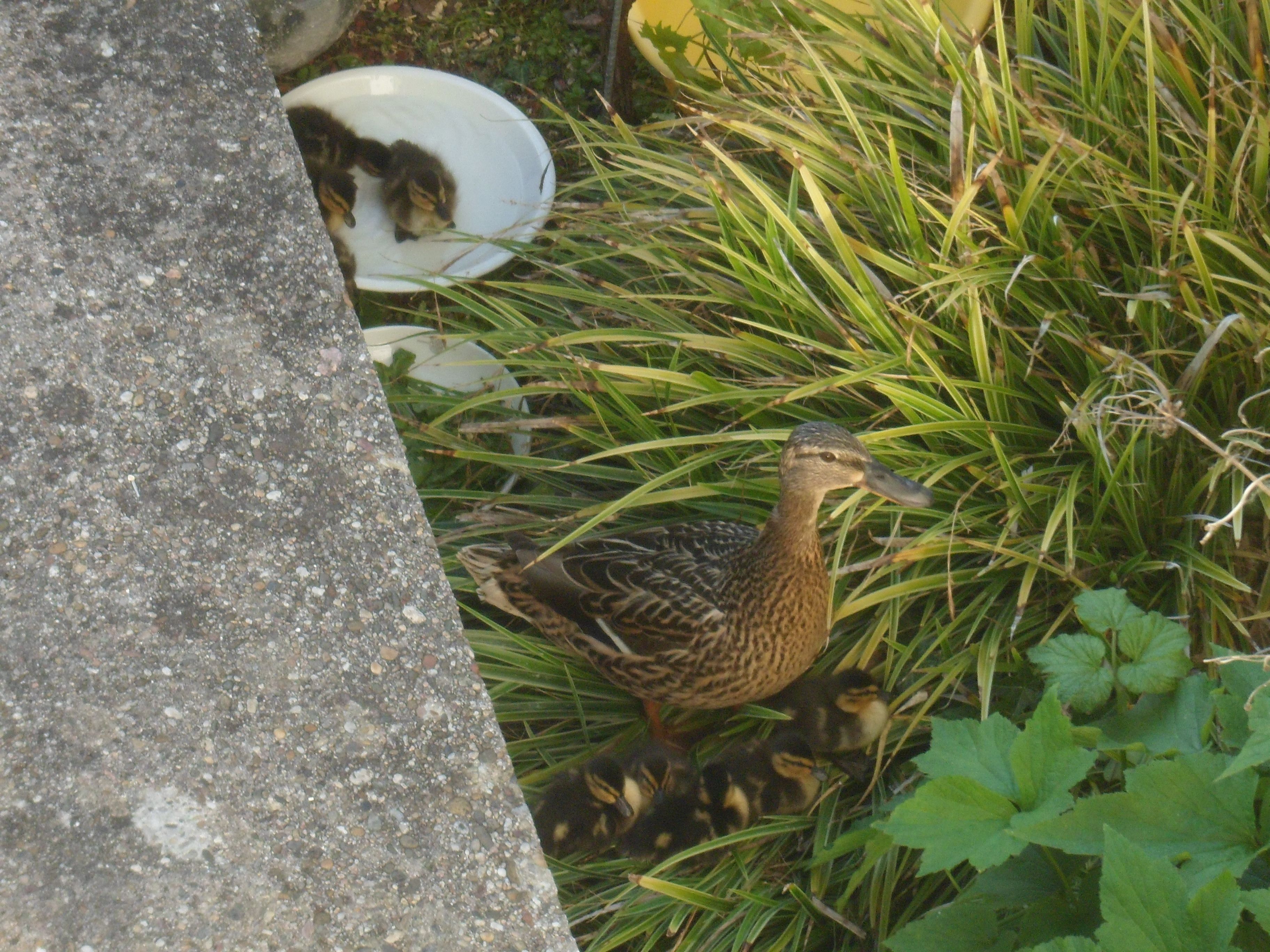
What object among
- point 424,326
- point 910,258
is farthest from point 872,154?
point 424,326

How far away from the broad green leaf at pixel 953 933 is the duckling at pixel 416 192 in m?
2.41

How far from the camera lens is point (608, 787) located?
217 centimetres

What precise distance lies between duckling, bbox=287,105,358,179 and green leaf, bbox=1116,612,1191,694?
2.52m

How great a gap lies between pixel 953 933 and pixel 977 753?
0.23m

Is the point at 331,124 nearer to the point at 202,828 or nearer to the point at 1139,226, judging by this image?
the point at 1139,226

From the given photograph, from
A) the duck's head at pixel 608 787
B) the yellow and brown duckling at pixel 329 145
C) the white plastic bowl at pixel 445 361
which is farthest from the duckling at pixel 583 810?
the yellow and brown duckling at pixel 329 145

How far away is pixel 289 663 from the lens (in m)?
1.33

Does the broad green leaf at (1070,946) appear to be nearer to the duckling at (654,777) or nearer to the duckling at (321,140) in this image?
the duckling at (654,777)

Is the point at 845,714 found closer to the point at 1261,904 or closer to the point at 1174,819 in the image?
the point at 1174,819

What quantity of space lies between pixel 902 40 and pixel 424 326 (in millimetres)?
1462

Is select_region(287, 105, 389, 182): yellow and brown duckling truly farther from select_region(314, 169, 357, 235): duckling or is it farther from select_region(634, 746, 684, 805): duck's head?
select_region(634, 746, 684, 805): duck's head

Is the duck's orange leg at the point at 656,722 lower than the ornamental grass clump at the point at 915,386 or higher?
lower

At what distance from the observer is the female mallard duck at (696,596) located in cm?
218

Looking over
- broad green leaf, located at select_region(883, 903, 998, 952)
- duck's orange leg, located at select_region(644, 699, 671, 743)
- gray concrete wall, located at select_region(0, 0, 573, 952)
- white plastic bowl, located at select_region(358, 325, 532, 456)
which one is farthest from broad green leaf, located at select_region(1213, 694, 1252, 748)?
white plastic bowl, located at select_region(358, 325, 532, 456)
